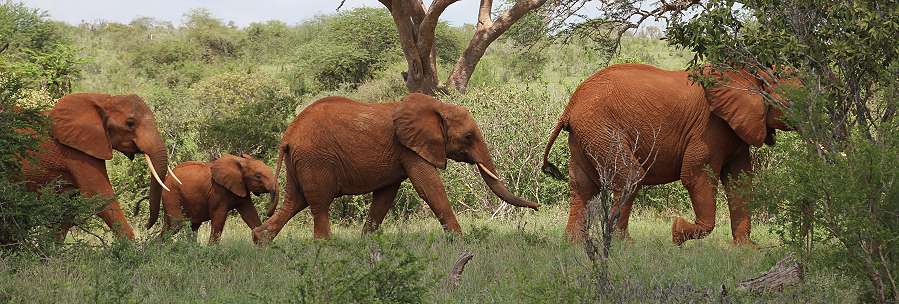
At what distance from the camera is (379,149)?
37.5ft

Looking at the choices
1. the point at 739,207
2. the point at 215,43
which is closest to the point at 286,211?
the point at 739,207

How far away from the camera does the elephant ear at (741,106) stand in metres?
10.0

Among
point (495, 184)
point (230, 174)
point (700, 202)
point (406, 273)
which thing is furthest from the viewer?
point (230, 174)

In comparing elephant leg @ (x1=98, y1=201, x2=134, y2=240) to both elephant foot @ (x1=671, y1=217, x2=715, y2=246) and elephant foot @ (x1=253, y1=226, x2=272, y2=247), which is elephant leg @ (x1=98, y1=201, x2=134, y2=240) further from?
elephant foot @ (x1=671, y1=217, x2=715, y2=246)

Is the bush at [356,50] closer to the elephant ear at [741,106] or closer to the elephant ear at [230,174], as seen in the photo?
the elephant ear at [230,174]

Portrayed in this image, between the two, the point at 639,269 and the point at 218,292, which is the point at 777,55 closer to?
the point at 639,269

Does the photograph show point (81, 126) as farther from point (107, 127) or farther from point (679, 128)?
point (679, 128)

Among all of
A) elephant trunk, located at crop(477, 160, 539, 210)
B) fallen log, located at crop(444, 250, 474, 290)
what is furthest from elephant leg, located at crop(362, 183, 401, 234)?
fallen log, located at crop(444, 250, 474, 290)

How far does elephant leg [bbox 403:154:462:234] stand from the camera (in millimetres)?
11352

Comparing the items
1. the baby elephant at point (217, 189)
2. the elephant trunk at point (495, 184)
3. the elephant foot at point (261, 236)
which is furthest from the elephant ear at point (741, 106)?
the baby elephant at point (217, 189)

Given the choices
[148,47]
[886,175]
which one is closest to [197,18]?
[148,47]

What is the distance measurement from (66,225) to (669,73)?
6.00 meters

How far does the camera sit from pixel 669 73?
36.1ft

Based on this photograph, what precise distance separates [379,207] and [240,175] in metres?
1.82
